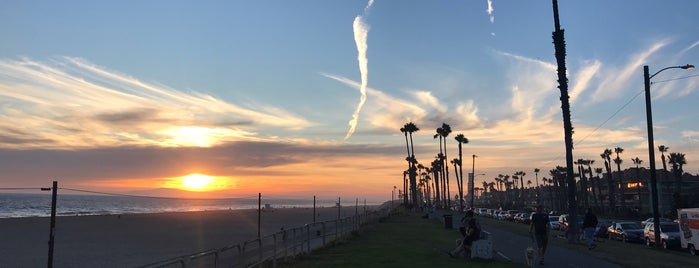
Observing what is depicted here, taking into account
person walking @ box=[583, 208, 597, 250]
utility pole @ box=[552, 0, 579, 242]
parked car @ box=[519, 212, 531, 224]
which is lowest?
parked car @ box=[519, 212, 531, 224]

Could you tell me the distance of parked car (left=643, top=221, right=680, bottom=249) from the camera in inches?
1076

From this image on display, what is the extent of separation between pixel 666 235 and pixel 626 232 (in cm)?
577

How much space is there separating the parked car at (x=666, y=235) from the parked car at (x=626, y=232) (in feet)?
6.37

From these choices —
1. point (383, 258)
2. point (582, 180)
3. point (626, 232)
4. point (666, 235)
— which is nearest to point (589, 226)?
point (666, 235)

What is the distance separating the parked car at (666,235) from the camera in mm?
27328

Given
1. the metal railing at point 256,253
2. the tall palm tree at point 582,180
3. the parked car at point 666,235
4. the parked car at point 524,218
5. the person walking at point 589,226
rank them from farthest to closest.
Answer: the tall palm tree at point 582,180, the parked car at point 524,218, the parked car at point 666,235, the person walking at point 589,226, the metal railing at point 256,253

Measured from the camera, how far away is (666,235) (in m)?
27.8

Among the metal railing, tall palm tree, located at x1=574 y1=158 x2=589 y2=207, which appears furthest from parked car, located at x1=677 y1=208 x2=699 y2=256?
tall palm tree, located at x1=574 y1=158 x2=589 y2=207

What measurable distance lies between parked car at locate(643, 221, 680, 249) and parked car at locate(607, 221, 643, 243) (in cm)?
194

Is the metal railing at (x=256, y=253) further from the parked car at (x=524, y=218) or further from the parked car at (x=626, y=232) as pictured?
the parked car at (x=524, y=218)

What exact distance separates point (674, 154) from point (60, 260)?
9883 centimetres

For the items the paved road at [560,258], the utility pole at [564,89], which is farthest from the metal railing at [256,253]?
the utility pole at [564,89]

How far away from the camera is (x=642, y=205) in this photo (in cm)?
10175

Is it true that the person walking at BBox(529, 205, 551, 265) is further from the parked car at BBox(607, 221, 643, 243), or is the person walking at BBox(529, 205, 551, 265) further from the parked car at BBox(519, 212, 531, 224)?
the parked car at BBox(519, 212, 531, 224)
